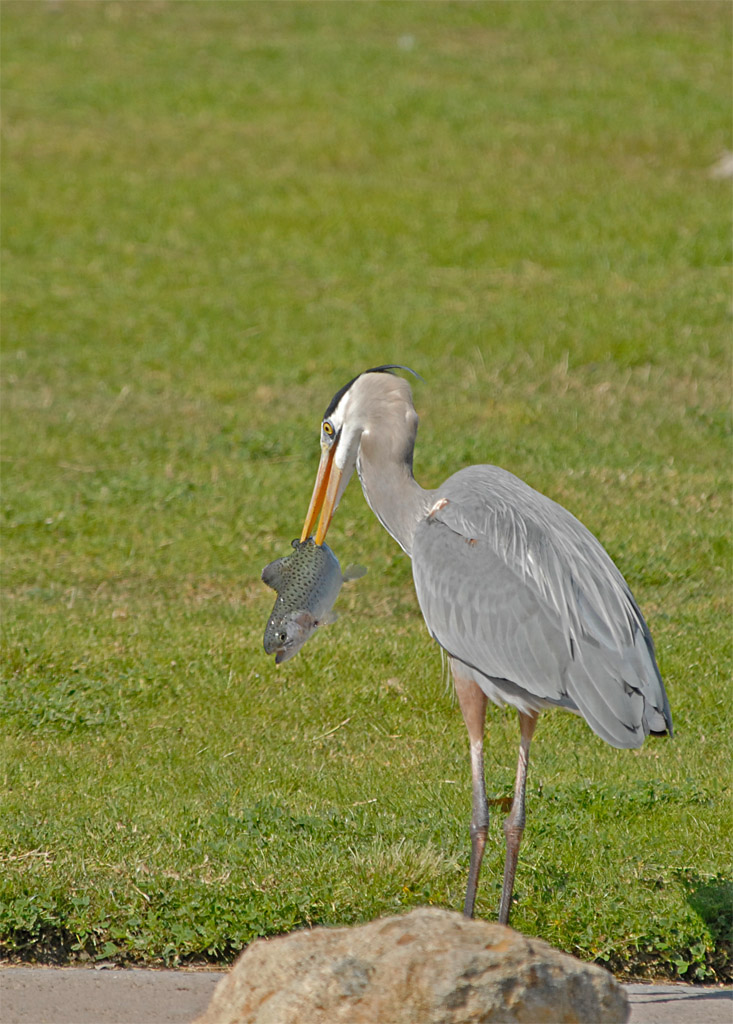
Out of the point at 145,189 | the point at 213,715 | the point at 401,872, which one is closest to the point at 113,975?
the point at 401,872

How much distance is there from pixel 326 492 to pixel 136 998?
2.13 m

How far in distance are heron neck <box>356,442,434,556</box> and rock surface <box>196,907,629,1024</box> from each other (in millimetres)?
1966

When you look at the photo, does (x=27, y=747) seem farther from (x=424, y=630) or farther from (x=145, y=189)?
(x=145, y=189)

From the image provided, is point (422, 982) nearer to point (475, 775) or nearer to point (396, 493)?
point (475, 775)

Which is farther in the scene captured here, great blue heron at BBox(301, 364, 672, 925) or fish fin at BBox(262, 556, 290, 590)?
fish fin at BBox(262, 556, 290, 590)

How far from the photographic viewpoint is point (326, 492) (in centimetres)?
571

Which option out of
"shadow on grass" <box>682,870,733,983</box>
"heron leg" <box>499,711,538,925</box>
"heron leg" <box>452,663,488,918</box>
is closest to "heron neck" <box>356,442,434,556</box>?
"heron leg" <box>452,663,488,918</box>

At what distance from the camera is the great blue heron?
4742 mm

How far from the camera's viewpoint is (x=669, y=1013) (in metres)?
4.39

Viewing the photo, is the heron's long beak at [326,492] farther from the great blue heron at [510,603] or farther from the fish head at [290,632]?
the fish head at [290,632]

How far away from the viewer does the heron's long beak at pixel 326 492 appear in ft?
18.5

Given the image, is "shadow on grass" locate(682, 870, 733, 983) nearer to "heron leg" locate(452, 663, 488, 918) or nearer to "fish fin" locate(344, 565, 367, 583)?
"heron leg" locate(452, 663, 488, 918)

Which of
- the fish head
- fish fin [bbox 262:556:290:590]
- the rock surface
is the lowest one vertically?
the rock surface

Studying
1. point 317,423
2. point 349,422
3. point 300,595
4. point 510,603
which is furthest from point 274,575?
point 317,423
